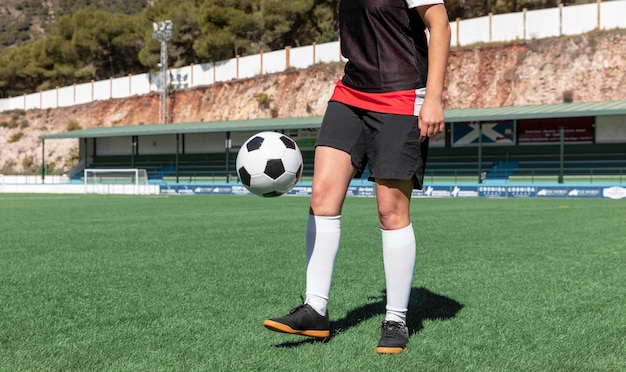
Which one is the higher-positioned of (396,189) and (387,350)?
(396,189)

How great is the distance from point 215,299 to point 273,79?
1842 inches

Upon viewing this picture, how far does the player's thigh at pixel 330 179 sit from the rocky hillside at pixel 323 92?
38.2 m

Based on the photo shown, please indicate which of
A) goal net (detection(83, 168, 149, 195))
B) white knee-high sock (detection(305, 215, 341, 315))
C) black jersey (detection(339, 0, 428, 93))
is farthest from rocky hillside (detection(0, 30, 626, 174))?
white knee-high sock (detection(305, 215, 341, 315))

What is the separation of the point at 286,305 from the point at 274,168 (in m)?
0.85

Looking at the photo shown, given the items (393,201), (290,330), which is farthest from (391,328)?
(393,201)

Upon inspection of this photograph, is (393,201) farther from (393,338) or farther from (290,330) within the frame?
(290,330)

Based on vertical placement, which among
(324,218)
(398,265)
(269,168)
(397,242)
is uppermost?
(269,168)

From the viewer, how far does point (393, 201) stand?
11.3ft

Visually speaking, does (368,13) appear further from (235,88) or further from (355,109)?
(235,88)

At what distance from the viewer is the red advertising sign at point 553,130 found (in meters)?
34.8

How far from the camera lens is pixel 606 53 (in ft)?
126

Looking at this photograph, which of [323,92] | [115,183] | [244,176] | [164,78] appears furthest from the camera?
[164,78]

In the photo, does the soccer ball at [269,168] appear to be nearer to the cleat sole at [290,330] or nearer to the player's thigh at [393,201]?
the player's thigh at [393,201]

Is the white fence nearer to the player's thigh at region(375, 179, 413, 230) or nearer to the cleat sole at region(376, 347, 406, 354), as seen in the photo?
the player's thigh at region(375, 179, 413, 230)
